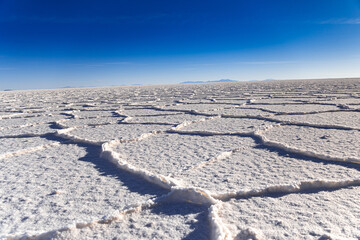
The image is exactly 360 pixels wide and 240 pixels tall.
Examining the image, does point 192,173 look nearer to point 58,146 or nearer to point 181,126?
point 58,146

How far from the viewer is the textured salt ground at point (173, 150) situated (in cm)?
167

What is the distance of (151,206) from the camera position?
1129 millimetres

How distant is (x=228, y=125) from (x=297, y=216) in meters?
1.93

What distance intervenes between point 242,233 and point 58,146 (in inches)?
68.6

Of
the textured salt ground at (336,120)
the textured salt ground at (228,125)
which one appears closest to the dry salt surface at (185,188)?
the textured salt ground at (228,125)

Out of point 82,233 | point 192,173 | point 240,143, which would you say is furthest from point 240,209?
point 240,143

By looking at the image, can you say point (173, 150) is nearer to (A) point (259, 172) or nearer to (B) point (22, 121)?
(A) point (259, 172)

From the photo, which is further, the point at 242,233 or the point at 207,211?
the point at 207,211

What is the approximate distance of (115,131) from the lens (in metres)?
2.79

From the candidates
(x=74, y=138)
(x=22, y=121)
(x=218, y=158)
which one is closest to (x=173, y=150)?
(x=218, y=158)

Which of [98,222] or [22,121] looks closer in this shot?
[98,222]

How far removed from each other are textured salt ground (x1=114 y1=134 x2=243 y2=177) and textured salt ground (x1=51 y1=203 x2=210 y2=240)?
41 cm

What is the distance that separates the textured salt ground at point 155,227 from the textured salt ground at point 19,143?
4.79 feet

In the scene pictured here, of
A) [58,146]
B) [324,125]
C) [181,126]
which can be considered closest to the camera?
[58,146]
